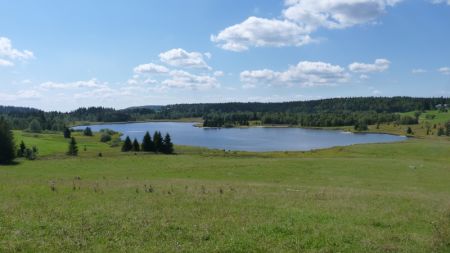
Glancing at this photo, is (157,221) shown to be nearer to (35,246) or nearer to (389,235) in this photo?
(35,246)

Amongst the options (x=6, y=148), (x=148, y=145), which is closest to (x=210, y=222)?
(x=6, y=148)

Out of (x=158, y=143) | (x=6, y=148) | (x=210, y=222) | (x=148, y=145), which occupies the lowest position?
(x=148, y=145)

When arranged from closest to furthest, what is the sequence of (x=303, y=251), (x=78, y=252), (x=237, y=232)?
(x=78, y=252)
(x=303, y=251)
(x=237, y=232)

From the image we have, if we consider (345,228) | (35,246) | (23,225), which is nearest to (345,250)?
(345,228)

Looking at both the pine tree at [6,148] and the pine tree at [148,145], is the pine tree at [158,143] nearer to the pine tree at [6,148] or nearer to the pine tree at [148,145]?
the pine tree at [148,145]

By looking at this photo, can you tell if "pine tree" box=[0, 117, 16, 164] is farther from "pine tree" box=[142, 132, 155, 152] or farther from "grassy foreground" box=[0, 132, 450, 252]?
"grassy foreground" box=[0, 132, 450, 252]

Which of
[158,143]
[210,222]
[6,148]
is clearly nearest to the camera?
[210,222]

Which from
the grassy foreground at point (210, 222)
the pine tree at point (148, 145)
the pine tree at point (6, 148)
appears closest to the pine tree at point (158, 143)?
the pine tree at point (148, 145)

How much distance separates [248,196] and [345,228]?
7.59 m

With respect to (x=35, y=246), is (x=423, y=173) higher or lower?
lower

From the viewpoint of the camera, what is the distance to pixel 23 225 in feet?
43.1

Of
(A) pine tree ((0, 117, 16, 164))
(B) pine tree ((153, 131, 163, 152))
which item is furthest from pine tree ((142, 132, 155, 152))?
(A) pine tree ((0, 117, 16, 164))

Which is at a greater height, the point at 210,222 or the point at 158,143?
the point at 210,222

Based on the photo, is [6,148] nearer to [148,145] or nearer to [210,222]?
[148,145]
